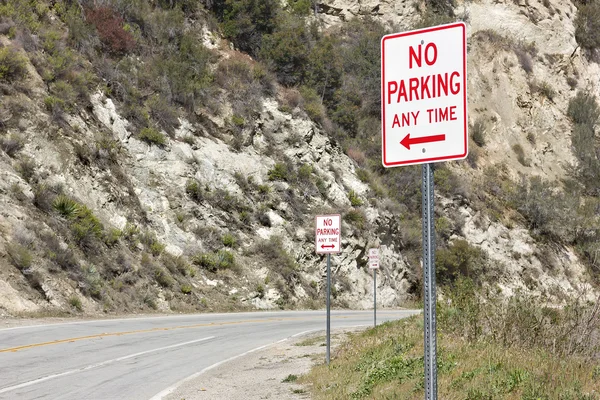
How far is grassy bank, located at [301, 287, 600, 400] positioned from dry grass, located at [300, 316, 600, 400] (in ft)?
0.03

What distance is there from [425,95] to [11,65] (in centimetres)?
2652

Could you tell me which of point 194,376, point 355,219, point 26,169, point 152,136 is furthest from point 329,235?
point 355,219

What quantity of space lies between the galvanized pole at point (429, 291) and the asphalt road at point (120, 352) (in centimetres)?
667

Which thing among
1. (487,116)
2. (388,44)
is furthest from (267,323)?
(487,116)

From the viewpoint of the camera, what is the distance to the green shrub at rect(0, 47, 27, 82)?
1046 inches

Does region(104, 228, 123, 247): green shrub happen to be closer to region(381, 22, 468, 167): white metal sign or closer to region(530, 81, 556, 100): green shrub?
region(381, 22, 468, 167): white metal sign

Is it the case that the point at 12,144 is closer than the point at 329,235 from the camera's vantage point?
No

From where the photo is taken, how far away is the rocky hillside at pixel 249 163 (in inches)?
989

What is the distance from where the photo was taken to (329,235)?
12969 millimetres

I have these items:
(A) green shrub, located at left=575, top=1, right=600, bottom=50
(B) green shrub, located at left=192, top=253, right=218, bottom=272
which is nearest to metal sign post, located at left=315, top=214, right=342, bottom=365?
(B) green shrub, located at left=192, top=253, right=218, bottom=272

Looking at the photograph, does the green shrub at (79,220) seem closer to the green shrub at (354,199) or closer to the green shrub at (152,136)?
the green shrub at (152,136)

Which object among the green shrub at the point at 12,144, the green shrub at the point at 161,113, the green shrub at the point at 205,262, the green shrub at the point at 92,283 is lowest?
the green shrub at the point at 92,283

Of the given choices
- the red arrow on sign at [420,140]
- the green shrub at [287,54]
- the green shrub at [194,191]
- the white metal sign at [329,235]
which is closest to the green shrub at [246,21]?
the green shrub at [287,54]

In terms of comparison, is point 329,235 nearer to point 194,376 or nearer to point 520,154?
point 194,376
